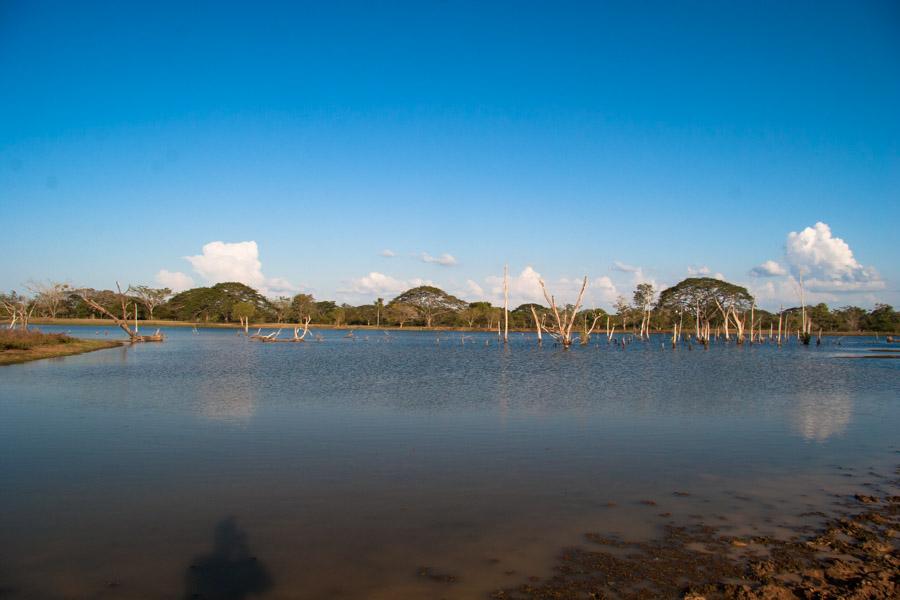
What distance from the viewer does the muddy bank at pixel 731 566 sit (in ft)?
17.2

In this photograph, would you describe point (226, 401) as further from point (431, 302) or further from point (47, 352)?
point (431, 302)

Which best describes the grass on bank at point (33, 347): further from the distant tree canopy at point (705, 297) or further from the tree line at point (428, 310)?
the distant tree canopy at point (705, 297)

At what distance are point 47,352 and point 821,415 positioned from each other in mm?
36517

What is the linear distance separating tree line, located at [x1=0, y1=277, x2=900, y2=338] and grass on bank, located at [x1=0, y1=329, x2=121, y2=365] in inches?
2392

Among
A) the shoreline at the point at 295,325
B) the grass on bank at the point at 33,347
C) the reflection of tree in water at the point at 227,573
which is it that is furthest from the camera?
the shoreline at the point at 295,325

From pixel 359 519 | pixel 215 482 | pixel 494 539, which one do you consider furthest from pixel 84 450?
pixel 494 539

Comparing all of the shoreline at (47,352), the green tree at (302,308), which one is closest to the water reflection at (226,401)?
the shoreline at (47,352)

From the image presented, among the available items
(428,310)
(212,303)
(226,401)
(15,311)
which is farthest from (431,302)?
(226,401)

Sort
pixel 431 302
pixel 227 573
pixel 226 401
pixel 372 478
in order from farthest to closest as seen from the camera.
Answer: pixel 431 302 → pixel 226 401 → pixel 372 478 → pixel 227 573

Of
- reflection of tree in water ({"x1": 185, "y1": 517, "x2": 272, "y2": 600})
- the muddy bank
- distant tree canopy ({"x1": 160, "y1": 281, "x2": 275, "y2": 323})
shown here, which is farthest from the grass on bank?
distant tree canopy ({"x1": 160, "y1": 281, "x2": 275, "y2": 323})

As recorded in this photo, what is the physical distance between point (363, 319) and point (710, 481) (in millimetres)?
111608

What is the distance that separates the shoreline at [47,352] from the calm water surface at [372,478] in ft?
35.2

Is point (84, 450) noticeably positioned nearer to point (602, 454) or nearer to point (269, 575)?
point (269, 575)

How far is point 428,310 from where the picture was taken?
399 feet
